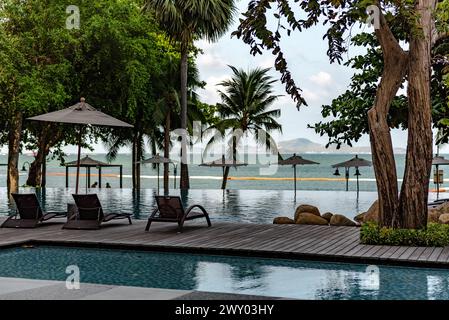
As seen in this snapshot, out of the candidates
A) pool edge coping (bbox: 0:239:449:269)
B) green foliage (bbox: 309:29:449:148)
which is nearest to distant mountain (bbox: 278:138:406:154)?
green foliage (bbox: 309:29:449:148)

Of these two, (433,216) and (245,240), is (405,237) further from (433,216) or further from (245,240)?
(433,216)

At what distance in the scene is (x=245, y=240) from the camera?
12.0 metres

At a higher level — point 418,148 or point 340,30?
point 340,30

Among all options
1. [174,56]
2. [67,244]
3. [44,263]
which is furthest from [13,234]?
[174,56]

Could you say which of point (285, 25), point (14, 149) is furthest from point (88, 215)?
point (14, 149)

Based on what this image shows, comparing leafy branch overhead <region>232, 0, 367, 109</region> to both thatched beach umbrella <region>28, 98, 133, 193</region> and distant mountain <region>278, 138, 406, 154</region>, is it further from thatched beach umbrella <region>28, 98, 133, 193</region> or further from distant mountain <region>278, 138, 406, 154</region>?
distant mountain <region>278, 138, 406, 154</region>

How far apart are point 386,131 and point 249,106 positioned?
101ft

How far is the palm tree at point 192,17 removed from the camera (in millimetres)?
30594

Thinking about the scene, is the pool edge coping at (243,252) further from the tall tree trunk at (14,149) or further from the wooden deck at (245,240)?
the tall tree trunk at (14,149)

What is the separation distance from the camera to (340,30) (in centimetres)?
1370

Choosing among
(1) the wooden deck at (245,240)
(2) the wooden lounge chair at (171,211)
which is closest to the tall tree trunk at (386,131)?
(1) the wooden deck at (245,240)

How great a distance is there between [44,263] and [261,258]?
11.5ft
